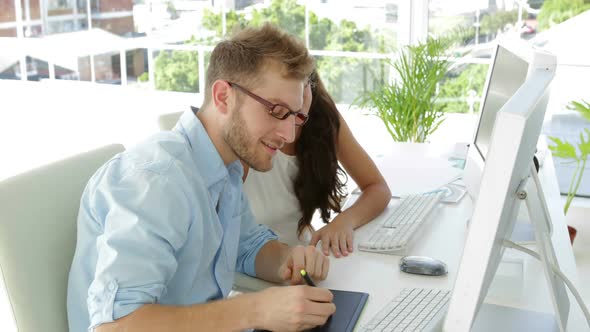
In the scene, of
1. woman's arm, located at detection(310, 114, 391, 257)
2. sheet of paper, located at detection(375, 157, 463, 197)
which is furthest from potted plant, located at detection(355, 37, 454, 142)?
woman's arm, located at detection(310, 114, 391, 257)

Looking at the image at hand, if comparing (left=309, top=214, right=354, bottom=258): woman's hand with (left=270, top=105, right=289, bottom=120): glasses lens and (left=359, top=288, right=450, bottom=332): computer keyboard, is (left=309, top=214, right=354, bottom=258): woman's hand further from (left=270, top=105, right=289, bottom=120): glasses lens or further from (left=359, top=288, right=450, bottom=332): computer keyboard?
(left=270, top=105, right=289, bottom=120): glasses lens

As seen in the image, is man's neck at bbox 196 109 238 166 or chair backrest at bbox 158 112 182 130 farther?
chair backrest at bbox 158 112 182 130

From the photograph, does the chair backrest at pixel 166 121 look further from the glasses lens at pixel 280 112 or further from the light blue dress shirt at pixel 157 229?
the glasses lens at pixel 280 112

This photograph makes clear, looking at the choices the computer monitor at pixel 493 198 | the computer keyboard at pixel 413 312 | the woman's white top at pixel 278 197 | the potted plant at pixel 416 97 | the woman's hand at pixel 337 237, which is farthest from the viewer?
the potted plant at pixel 416 97

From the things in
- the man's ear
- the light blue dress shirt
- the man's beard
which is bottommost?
the light blue dress shirt

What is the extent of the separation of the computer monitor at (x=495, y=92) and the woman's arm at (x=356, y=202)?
0.26 meters

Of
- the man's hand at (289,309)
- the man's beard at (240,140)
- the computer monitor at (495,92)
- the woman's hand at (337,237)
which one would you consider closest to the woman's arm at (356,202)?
the woman's hand at (337,237)

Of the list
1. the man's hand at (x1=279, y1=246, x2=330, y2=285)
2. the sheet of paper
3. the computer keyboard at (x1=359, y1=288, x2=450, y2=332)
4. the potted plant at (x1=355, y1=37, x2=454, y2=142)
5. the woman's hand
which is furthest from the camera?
the potted plant at (x1=355, y1=37, x2=454, y2=142)

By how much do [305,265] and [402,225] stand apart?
0.45 m

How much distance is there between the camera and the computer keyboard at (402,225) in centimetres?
174

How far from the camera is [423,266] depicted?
62.1 inches

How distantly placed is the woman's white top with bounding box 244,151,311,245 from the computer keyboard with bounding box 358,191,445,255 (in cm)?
26

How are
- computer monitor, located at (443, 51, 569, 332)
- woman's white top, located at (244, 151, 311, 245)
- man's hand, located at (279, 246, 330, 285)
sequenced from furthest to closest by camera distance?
woman's white top, located at (244, 151, 311, 245)
man's hand, located at (279, 246, 330, 285)
computer monitor, located at (443, 51, 569, 332)

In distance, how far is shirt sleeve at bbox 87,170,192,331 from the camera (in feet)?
3.73
